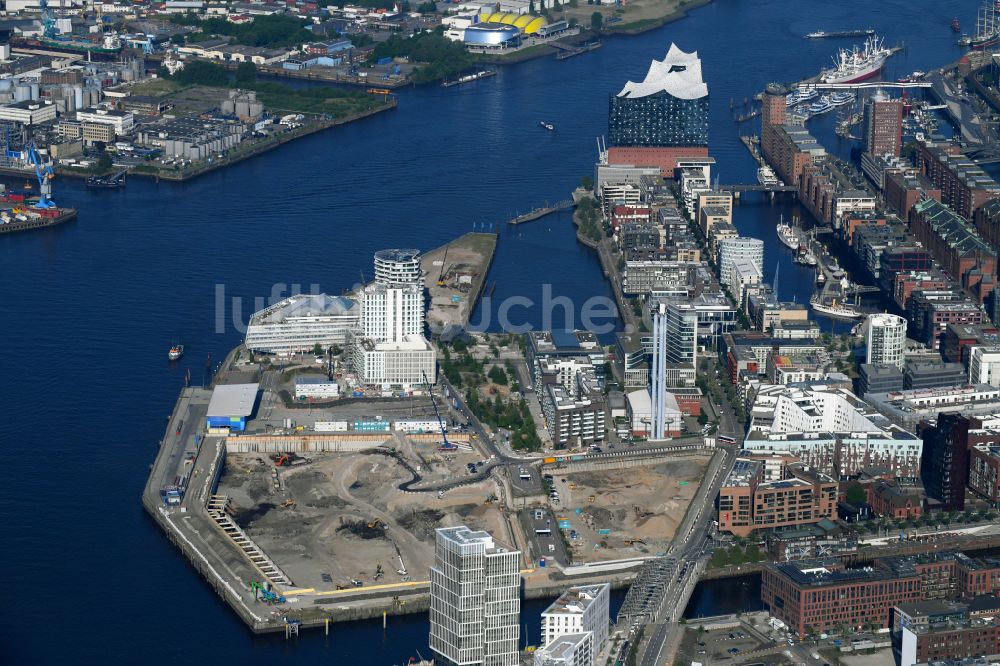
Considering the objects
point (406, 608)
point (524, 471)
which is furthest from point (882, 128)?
point (406, 608)

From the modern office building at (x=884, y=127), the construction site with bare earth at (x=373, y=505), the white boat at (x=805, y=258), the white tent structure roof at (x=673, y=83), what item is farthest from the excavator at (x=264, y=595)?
the modern office building at (x=884, y=127)

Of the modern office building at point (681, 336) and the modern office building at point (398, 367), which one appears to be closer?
the modern office building at point (398, 367)

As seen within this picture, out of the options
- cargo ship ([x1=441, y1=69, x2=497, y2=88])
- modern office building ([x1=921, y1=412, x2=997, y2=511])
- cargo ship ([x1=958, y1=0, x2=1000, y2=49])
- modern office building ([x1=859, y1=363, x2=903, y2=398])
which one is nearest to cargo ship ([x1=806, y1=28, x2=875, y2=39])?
cargo ship ([x1=958, y1=0, x2=1000, y2=49])

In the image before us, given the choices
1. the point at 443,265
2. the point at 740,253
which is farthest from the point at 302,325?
the point at 740,253

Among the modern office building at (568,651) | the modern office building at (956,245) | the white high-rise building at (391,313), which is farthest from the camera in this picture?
the modern office building at (956,245)

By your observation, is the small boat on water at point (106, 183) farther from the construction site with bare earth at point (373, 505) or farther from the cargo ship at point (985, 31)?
the cargo ship at point (985, 31)

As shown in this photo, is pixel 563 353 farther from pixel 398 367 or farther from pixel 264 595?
pixel 264 595
